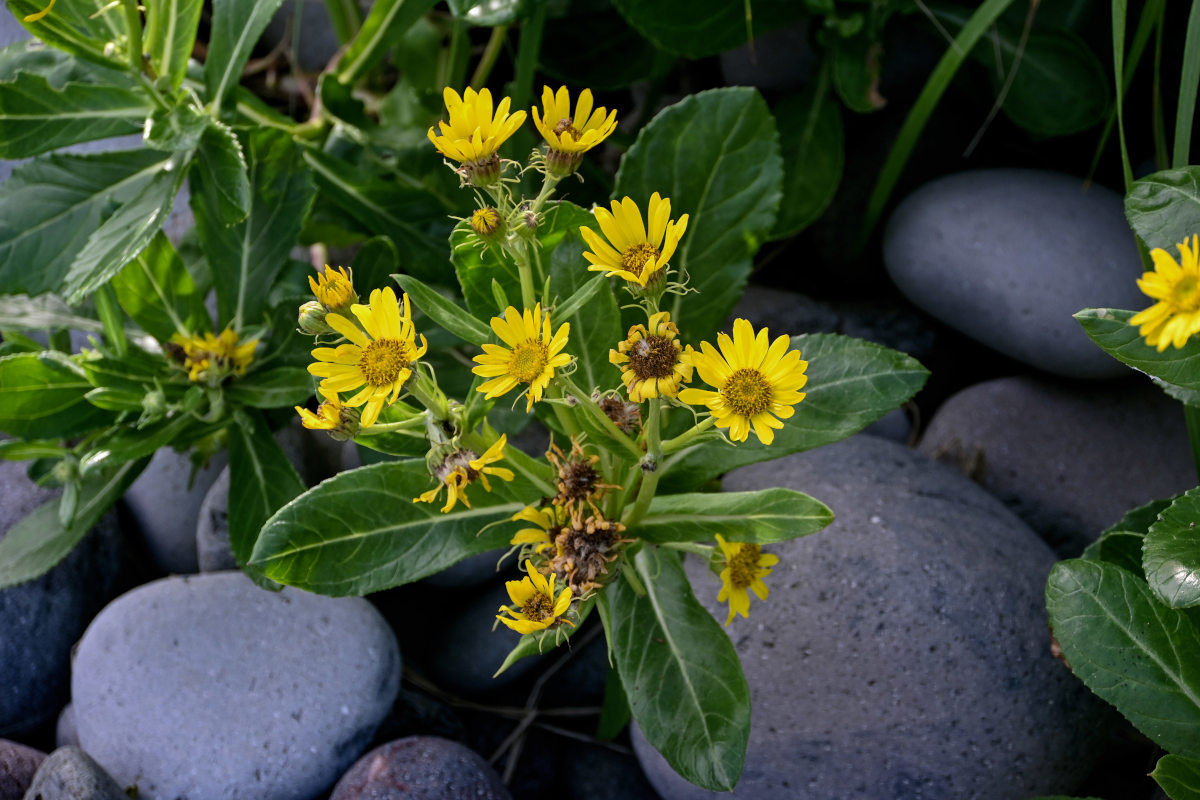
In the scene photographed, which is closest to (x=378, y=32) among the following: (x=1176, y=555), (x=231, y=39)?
(x=231, y=39)

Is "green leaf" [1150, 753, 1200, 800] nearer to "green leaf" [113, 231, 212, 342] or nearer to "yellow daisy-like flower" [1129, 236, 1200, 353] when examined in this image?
"yellow daisy-like flower" [1129, 236, 1200, 353]

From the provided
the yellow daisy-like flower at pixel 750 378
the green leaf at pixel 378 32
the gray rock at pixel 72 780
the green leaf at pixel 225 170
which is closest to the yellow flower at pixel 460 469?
the yellow daisy-like flower at pixel 750 378

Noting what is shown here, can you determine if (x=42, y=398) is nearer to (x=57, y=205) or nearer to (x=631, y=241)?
(x=57, y=205)

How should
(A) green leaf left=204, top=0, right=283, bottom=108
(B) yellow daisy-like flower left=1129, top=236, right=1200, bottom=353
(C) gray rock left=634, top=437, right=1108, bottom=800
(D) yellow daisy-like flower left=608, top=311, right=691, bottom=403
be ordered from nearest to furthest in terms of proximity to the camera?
(B) yellow daisy-like flower left=1129, top=236, right=1200, bottom=353 → (D) yellow daisy-like flower left=608, top=311, right=691, bottom=403 → (C) gray rock left=634, top=437, right=1108, bottom=800 → (A) green leaf left=204, top=0, right=283, bottom=108

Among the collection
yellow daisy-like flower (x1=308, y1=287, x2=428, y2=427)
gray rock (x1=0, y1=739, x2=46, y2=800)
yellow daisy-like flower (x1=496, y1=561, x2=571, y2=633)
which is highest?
yellow daisy-like flower (x1=308, y1=287, x2=428, y2=427)

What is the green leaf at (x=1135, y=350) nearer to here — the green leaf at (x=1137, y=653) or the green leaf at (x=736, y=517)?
the green leaf at (x=1137, y=653)

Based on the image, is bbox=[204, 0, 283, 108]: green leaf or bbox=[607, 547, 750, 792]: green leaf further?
bbox=[204, 0, 283, 108]: green leaf

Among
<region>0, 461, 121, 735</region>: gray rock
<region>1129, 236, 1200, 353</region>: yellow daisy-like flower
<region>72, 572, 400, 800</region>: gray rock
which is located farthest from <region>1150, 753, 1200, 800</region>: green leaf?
<region>0, 461, 121, 735</region>: gray rock
